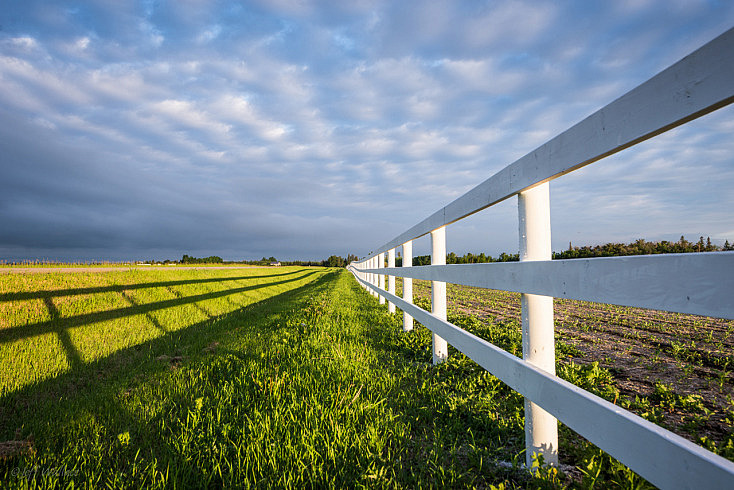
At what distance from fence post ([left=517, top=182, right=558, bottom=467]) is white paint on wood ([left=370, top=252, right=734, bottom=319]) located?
17 cm

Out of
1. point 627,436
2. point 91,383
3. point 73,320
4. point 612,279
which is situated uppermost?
point 612,279

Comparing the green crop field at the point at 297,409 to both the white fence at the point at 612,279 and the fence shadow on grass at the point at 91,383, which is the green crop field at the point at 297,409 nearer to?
the fence shadow on grass at the point at 91,383

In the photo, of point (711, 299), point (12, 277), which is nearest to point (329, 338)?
point (711, 299)

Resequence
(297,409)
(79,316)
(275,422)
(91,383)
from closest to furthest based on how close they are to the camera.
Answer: (275,422) < (297,409) < (91,383) < (79,316)

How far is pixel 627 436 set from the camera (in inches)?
48.0

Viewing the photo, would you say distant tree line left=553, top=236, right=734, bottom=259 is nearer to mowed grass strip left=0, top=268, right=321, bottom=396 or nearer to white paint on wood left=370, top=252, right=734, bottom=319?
white paint on wood left=370, top=252, right=734, bottom=319

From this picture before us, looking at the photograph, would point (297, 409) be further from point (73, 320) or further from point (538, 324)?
point (73, 320)

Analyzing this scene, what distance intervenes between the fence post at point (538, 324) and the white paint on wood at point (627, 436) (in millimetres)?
125

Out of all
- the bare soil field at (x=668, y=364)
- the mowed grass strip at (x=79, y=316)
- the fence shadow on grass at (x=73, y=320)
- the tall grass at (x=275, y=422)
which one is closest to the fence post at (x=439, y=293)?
the tall grass at (x=275, y=422)

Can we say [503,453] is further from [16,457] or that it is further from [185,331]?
[185,331]

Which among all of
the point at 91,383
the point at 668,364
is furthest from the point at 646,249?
the point at 91,383

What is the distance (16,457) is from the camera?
209 cm

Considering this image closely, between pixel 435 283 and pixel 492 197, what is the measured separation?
1674mm

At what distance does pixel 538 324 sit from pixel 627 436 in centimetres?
74
